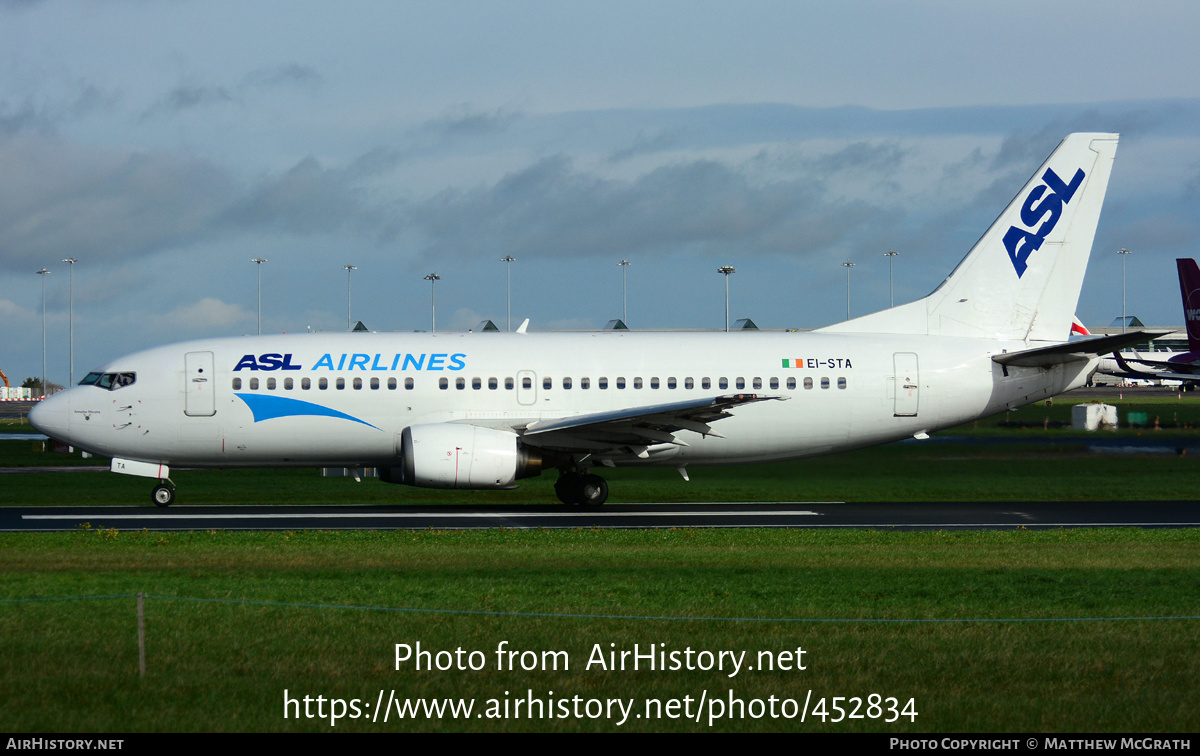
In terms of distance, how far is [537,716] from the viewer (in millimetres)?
8383

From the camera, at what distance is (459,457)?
2409 cm

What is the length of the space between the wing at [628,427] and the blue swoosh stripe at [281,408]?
437cm

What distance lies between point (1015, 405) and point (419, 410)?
1413 centimetres

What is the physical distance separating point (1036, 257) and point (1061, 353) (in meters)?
2.86

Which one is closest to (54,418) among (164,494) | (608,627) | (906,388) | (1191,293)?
(164,494)

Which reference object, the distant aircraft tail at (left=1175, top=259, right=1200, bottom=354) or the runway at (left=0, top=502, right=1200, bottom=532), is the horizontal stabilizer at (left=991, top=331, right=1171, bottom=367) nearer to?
the runway at (left=0, top=502, right=1200, bottom=532)

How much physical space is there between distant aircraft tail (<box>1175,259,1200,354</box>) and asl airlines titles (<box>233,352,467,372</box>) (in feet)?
132

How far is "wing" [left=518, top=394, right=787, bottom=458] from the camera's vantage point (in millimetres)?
24016

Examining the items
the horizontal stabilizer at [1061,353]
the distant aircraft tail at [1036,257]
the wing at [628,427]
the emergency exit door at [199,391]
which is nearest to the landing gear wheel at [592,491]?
the wing at [628,427]

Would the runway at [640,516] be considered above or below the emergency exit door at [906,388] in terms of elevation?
below

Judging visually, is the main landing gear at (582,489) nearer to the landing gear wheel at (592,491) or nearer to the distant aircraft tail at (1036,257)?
the landing gear wheel at (592,491)

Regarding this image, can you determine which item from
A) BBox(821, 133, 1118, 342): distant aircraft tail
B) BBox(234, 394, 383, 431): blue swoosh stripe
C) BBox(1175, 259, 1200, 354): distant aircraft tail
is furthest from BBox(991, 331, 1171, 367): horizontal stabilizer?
BBox(1175, 259, 1200, 354): distant aircraft tail

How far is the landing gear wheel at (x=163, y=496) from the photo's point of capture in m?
25.8

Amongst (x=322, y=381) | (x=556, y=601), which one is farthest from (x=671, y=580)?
(x=322, y=381)
